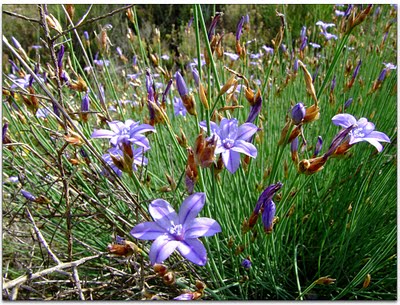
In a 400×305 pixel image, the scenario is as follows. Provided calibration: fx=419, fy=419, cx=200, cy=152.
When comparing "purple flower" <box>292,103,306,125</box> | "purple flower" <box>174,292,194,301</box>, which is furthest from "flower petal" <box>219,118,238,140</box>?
"purple flower" <box>174,292,194,301</box>

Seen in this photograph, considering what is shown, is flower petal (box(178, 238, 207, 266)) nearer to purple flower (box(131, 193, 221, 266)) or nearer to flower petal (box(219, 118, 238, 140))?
purple flower (box(131, 193, 221, 266))

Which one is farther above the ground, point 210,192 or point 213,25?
point 213,25

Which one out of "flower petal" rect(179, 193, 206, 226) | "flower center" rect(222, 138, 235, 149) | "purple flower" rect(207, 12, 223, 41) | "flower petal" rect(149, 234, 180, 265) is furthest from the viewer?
"purple flower" rect(207, 12, 223, 41)

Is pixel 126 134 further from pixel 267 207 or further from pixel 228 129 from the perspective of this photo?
pixel 267 207

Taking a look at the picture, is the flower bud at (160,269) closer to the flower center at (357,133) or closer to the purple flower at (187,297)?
the purple flower at (187,297)

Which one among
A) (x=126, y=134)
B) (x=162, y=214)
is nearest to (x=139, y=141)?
(x=126, y=134)

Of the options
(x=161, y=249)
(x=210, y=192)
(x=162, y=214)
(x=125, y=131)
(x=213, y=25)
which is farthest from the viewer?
(x=210, y=192)

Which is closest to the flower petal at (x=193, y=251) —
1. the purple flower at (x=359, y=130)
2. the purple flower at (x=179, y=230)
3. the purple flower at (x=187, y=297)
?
the purple flower at (x=179, y=230)
